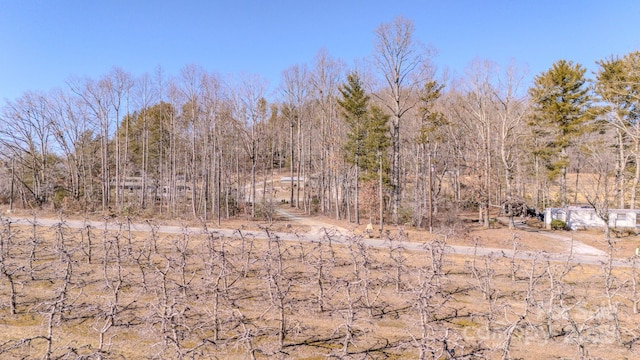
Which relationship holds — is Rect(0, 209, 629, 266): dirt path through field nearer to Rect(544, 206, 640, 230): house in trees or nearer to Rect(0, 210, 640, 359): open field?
Rect(0, 210, 640, 359): open field

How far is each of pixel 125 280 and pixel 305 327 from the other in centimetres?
598

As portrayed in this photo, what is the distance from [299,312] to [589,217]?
976 inches

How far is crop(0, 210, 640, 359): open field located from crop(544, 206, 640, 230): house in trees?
13.5 metres

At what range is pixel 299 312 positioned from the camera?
27.2ft

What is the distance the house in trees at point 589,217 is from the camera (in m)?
22.6

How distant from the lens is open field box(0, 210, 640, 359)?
6055 millimetres

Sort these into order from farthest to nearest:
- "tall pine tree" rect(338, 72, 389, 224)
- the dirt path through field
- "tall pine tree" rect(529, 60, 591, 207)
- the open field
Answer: "tall pine tree" rect(529, 60, 591, 207) < "tall pine tree" rect(338, 72, 389, 224) < the dirt path through field < the open field

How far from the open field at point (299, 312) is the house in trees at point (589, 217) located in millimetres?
13511

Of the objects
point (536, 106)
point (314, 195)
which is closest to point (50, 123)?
point (314, 195)

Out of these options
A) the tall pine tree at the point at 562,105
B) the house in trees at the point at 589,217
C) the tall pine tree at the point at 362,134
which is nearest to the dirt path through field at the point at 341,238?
the house in trees at the point at 589,217

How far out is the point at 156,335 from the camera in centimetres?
662

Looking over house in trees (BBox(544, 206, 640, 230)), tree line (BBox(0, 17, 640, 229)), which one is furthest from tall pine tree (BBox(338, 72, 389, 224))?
house in trees (BBox(544, 206, 640, 230))

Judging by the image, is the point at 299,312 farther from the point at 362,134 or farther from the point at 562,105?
the point at 562,105

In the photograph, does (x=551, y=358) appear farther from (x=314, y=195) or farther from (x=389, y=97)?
(x=314, y=195)
